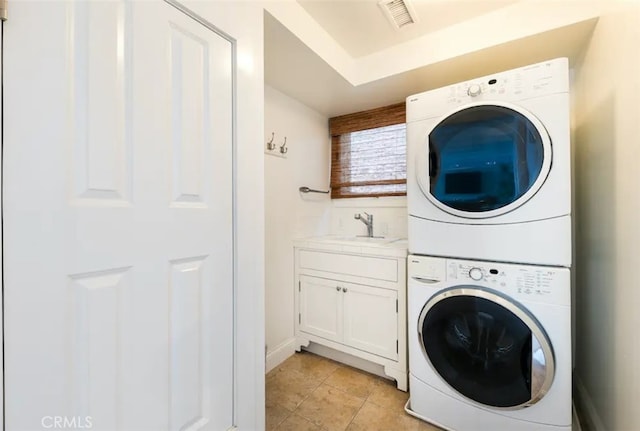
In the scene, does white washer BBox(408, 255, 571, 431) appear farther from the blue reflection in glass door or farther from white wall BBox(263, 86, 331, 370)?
white wall BBox(263, 86, 331, 370)

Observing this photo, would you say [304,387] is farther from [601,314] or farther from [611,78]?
[611,78]

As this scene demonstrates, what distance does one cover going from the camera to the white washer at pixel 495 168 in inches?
45.4

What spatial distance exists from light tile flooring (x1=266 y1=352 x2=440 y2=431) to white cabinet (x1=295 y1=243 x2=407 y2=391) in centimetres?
15

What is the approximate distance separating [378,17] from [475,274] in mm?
1509

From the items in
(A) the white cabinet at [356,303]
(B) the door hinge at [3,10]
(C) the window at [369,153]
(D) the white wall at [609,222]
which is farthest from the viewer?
(C) the window at [369,153]

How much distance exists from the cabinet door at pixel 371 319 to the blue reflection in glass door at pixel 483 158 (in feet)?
2.51

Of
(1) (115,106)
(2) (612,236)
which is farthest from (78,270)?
(2) (612,236)

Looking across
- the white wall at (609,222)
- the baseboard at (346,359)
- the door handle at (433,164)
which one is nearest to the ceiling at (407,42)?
the white wall at (609,222)

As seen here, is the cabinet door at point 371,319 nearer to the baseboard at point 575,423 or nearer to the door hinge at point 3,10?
the baseboard at point 575,423

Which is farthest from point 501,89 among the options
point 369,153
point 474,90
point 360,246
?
point 369,153

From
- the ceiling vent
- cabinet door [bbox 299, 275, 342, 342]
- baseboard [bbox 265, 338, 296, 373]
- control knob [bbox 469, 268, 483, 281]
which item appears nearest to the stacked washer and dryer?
control knob [bbox 469, 268, 483, 281]

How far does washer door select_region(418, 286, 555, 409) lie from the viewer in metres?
1.16

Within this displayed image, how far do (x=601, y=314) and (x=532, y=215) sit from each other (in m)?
0.62

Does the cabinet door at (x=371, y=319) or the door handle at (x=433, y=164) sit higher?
the door handle at (x=433, y=164)
